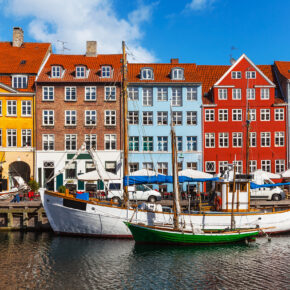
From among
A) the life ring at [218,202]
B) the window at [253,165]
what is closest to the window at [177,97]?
the window at [253,165]

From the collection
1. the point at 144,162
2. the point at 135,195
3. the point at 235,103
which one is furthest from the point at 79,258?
the point at 235,103

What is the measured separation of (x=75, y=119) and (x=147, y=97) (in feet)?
28.8

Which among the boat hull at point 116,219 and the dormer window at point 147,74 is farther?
the dormer window at point 147,74

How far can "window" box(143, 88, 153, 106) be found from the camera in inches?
1747

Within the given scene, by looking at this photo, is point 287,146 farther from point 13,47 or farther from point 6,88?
point 13,47

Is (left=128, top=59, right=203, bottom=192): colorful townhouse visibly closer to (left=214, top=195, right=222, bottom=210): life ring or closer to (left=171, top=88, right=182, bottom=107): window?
(left=171, top=88, right=182, bottom=107): window

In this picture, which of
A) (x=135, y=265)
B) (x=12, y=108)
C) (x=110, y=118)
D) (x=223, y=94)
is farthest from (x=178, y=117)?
(x=135, y=265)

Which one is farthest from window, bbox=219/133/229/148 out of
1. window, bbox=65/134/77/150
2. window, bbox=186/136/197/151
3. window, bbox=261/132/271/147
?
window, bbox=65/134/77/150

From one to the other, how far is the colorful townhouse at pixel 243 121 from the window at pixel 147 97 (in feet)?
21.1

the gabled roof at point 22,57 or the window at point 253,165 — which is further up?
the gabled roof at point 22,57

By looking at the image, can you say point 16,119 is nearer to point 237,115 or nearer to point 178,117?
point 178,117

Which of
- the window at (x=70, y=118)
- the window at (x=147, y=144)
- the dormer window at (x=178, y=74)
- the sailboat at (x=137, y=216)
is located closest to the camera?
the sailboat at (x=137, y=216)

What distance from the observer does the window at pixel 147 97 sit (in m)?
44.4

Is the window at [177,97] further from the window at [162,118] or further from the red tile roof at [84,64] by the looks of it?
the red tile roof at [84,64]
